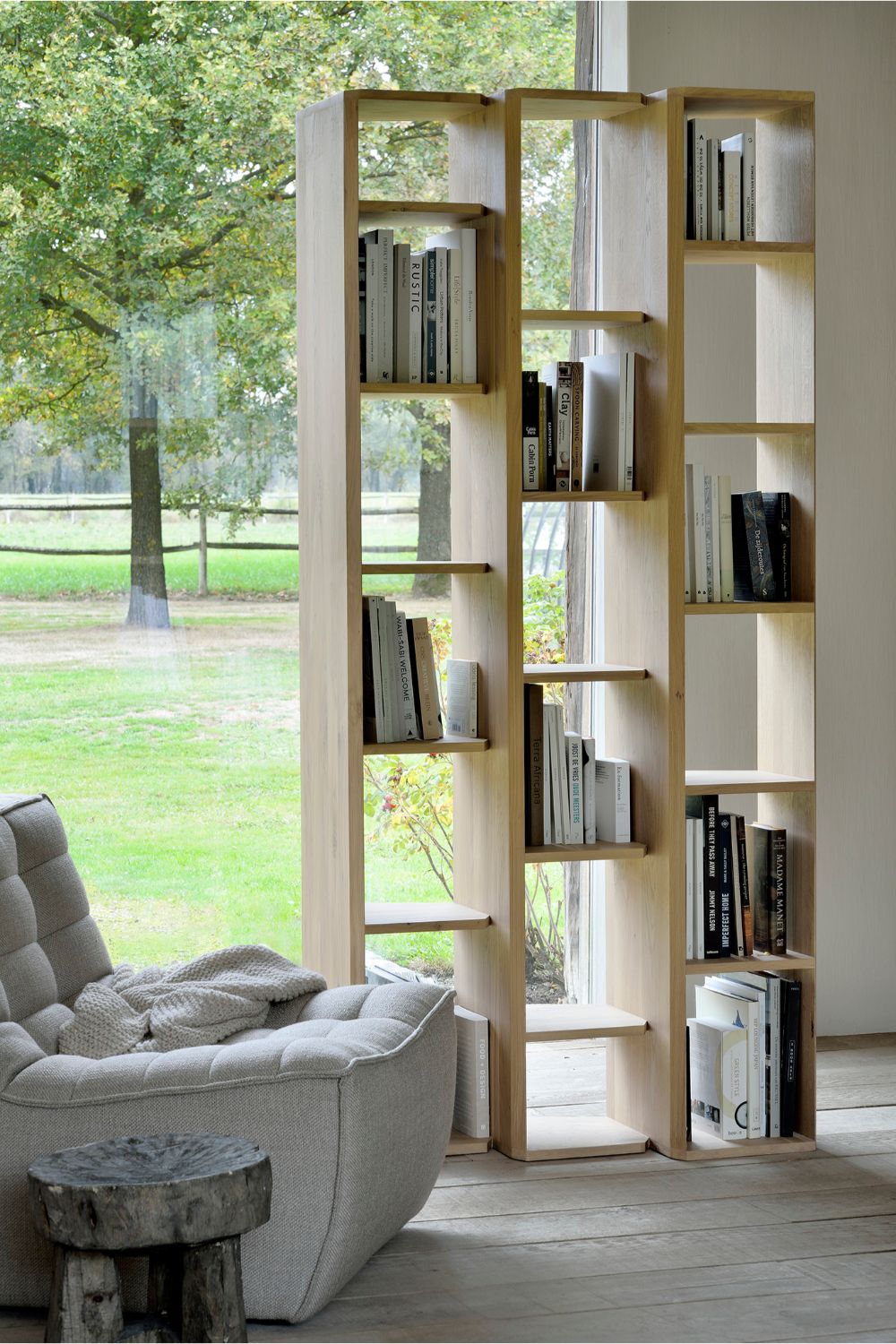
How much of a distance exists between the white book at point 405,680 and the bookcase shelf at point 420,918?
15.7 inches

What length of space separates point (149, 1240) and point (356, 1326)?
1.73 feet

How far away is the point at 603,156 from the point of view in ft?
12.2

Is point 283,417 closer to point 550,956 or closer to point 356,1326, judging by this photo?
point 550,956

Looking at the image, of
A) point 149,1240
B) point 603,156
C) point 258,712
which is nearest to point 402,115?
point 603,156

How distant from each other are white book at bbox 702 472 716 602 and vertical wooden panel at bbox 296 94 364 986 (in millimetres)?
770

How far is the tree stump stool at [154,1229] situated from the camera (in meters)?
2.26

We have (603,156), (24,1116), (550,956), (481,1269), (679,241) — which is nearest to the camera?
(24,1116)

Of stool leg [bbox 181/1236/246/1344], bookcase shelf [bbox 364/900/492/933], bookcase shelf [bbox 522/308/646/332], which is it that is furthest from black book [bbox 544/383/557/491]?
stool leg [bbox 181/1236/246/1344]

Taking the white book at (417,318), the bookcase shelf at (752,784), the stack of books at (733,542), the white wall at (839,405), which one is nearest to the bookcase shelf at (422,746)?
the bookcase shelf at (752,784)

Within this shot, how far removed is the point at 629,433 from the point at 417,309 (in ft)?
1.76

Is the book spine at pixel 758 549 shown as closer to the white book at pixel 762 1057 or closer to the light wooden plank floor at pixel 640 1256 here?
the white book at pixel 762 1057

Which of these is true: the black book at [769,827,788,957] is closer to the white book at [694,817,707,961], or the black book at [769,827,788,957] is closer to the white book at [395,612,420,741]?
the white book at [694,817,707,961]

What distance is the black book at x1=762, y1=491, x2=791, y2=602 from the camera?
140 inches

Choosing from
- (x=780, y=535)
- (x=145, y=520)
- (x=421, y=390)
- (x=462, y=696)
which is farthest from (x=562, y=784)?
(x=145, y=520)
